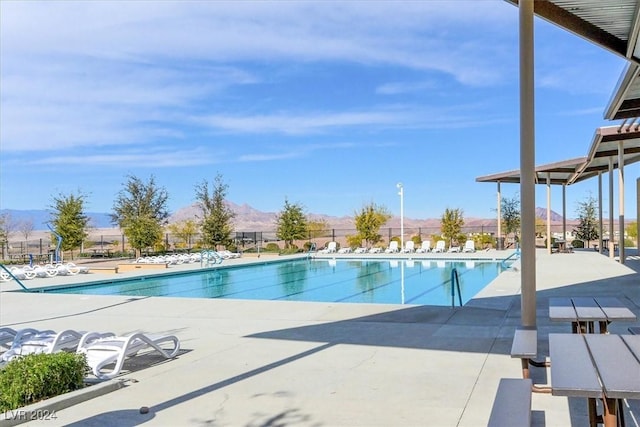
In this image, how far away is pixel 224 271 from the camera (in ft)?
62.4

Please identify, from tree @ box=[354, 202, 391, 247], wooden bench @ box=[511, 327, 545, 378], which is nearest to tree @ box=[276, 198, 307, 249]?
tree @ box=[354, 202, 391, 247]

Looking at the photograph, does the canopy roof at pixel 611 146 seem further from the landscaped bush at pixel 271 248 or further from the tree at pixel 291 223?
the landscaped bush at pixel 271 248

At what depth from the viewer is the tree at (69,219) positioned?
23.8m

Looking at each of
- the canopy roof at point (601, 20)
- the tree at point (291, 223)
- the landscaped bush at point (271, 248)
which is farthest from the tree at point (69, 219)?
the canopy roof at point (601, 20)

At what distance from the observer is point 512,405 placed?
249 centimetres

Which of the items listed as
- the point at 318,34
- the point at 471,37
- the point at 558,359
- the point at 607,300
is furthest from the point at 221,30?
the point at 558,359

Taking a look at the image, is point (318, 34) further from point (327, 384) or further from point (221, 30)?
point (327, 384)

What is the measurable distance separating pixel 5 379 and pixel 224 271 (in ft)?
50.0

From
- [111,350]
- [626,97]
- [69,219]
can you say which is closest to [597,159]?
[626,97]

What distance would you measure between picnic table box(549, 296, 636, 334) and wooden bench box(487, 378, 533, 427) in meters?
1.63

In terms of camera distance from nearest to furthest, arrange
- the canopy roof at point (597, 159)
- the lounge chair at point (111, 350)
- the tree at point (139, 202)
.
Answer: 1. the lounge chair at point (111, 350)
2. the canopy roof at point (597, 159)
3. the tree at point (139, 202)

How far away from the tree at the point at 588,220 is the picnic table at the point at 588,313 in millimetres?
22194

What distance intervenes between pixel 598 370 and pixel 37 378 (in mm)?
3621

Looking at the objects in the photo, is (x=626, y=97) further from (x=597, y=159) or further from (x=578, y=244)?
(x=578, y=244)
